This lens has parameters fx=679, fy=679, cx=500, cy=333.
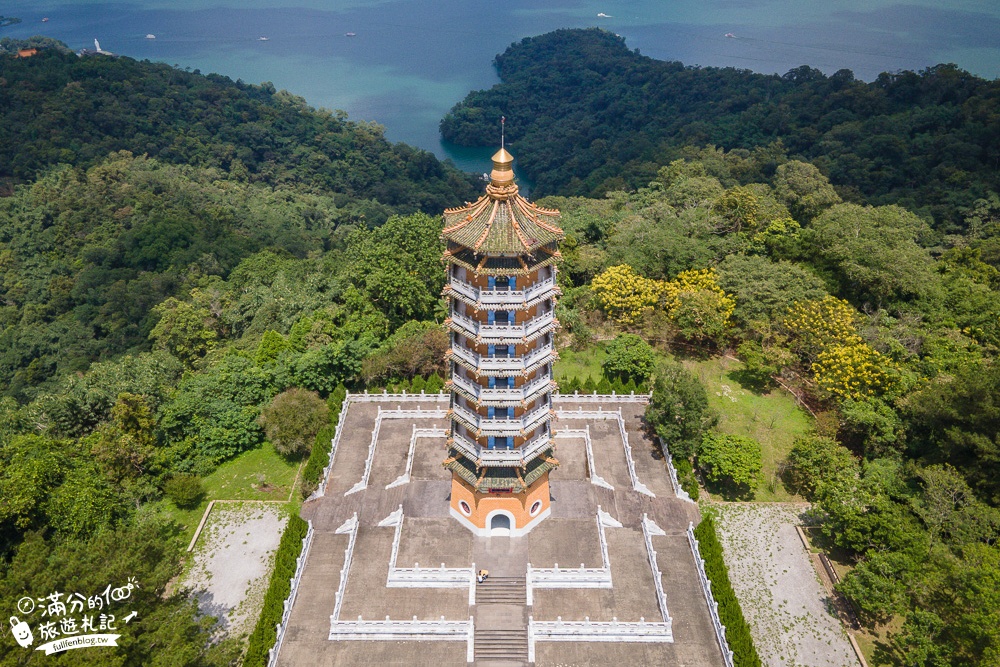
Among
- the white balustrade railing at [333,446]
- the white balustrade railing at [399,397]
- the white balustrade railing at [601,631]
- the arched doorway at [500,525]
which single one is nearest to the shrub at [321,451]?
the white balustrade railing at [333,446]

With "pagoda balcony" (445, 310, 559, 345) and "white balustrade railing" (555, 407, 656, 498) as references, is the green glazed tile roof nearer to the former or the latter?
"pagoda balcony" (445, 310, 559, 345)

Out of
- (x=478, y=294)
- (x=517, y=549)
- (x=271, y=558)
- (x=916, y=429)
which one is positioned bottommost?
(x=271, y=558)

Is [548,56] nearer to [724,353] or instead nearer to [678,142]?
[678,142]

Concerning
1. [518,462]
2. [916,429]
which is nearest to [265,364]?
[518,462]

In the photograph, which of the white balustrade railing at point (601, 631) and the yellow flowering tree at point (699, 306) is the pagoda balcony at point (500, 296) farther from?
the yellow flowering tree at point (699, 306)

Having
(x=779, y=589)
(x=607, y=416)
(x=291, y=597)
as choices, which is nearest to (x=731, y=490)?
(x=779, y=589)

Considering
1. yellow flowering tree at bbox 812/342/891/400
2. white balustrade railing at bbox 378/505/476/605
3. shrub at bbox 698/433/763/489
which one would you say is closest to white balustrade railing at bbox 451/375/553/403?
white balustrade railing at bbox 378/505/476/605
